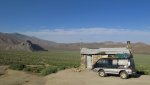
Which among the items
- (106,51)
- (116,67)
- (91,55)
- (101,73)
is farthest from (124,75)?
(91,55)

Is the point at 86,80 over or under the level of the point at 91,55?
under

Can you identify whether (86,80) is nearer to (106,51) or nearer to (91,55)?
(106,51)

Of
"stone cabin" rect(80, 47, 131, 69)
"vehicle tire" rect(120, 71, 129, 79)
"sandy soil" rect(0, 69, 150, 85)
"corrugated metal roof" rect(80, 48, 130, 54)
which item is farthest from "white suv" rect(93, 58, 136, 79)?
"stone cabin" rect(80, 47, 131, 69)

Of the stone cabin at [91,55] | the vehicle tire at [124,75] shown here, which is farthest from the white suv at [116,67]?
the stone cabin at [91,55]

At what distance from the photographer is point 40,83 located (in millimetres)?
29656

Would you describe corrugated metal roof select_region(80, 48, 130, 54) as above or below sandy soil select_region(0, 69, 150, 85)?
above

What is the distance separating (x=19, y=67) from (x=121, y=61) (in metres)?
20.2

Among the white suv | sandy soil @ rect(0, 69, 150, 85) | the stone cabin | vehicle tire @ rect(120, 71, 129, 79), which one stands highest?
the stone cabin

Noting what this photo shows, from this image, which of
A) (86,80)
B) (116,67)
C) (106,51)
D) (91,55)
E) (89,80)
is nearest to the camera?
(89,80)

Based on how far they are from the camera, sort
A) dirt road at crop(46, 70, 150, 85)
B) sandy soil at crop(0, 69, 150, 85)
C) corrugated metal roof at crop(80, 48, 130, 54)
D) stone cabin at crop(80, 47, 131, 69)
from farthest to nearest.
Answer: stone cabin at crop(80, 47, 131, 69) < corrugated metal roof at crop(80, 48, 130, 54) < sandy soil at crop(0, 69, 150, 85) < dirt road at crop(46, 70, 150, 85)

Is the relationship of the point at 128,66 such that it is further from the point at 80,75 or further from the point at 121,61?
the point at 80,75

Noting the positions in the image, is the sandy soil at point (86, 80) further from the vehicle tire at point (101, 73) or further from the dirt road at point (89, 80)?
the vehicle tire at point (101, 73)

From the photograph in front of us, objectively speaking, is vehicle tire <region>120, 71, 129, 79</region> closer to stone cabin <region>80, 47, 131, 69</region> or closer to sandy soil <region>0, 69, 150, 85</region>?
sandy soil <region>0, 69, 150, 85</region>

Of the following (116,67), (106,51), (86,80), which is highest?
(106,51)
